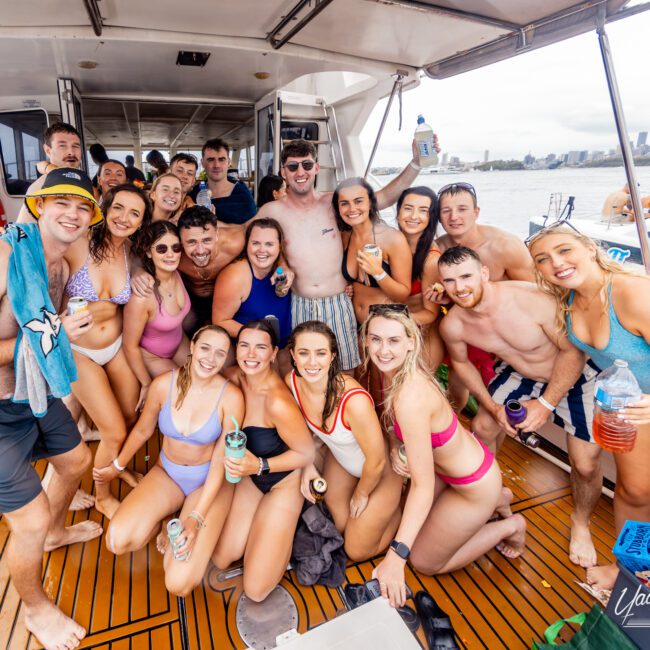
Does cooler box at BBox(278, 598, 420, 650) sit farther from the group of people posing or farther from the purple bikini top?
the purple bikini top

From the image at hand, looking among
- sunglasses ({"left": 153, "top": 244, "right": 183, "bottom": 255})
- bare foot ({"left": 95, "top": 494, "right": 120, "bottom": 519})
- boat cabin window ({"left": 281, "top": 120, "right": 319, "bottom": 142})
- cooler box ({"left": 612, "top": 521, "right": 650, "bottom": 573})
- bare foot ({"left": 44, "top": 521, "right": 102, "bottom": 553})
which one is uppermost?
boat cabin window ({"left": 281, "top": 120, "right": 319, "bottom": 142})

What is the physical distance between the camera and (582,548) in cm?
238

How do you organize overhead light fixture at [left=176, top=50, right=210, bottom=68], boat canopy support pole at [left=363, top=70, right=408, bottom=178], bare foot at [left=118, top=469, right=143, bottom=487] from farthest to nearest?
boat canopy support pole at [left=363, top=70, right=408, bottom=178] → overhead light fixture at [left=176, top=50, right=210, bottom=68] → bare foot at [left=118, top=469, right=143, bottom=487]

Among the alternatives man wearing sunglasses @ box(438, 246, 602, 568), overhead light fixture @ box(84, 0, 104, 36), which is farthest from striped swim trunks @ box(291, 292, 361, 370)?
overhead light fixture @ box(84, 0, 104, 36)

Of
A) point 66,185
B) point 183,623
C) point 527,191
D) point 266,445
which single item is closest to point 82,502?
point 183,623

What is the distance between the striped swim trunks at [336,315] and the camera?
9.49ft

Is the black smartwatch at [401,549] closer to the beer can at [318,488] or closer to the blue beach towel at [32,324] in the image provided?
the beer can at [318,488]

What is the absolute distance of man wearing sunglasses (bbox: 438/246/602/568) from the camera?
Answer: 2.34 m

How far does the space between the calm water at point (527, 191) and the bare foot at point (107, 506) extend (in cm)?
881

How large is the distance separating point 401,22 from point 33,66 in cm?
293

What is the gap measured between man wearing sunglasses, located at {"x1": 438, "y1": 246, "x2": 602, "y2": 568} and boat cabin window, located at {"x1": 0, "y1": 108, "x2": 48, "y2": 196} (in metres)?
4.68

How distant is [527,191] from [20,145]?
16862mm

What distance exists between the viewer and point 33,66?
137 inches

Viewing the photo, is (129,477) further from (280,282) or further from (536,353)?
(536,353)
